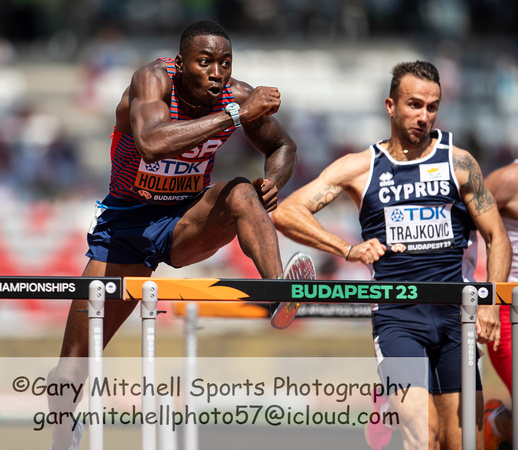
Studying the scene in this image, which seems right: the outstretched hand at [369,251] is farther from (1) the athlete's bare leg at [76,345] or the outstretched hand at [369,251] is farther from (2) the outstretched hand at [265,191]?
(1) the athlete's bare leg at [76,345]

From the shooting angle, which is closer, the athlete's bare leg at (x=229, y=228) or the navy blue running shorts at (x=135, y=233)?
the athlete's bare leg at (x=229, y=228)

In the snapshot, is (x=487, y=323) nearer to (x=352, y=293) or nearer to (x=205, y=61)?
(x=352, y=293)

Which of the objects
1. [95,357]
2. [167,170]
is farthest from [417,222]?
[95,357]

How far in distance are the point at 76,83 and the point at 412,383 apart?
12.1 metres

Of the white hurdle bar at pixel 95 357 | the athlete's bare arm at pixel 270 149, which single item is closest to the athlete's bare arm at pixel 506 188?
the athlete's bare arm at pixel 270 149

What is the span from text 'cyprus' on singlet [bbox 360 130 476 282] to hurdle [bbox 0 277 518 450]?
2.90ft

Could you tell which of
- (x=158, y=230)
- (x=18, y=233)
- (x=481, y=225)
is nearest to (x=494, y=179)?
(x=481, y=225)

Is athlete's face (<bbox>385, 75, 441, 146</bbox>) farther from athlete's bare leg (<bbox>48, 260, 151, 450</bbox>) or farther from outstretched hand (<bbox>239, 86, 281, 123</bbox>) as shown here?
athlete's bare leg (<bbox>48, 260, 151, 450</bbox>)

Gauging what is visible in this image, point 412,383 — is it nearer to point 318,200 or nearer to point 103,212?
point 318,200

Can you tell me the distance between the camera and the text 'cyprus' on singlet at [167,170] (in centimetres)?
413

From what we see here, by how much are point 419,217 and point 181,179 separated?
1266 millimetres

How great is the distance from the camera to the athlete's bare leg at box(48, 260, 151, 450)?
4.28 metres

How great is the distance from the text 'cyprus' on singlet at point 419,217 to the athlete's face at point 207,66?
3.37 ft

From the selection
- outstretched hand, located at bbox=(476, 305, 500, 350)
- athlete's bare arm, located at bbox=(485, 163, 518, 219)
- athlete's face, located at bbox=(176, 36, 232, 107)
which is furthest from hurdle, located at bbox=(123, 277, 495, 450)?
athlete's bare arm, located at bbox=(485, 163, 518, 219)
